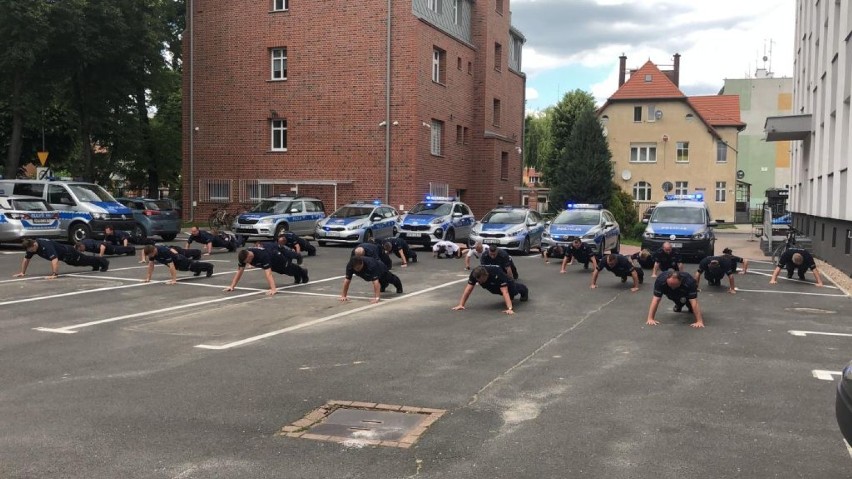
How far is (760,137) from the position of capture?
73.9m

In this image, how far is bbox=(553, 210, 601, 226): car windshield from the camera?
74.3 feet

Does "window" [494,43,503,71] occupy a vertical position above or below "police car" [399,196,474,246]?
above

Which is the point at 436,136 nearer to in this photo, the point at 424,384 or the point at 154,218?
the point at 154,218

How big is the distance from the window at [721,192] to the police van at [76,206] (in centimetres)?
4298

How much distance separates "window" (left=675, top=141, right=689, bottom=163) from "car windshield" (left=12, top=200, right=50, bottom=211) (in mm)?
43795

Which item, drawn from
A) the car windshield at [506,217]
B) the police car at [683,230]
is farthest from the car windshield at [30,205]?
the police car at [683,230]

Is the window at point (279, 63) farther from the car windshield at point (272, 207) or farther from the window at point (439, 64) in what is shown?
the car windshield at point (272, 207)

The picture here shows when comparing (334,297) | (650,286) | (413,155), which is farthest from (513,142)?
(334,297)

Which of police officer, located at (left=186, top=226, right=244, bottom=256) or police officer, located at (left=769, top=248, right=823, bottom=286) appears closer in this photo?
police officer, located at (left=769, top=248, right=823, bottom=286)

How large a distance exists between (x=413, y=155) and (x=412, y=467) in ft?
91.7

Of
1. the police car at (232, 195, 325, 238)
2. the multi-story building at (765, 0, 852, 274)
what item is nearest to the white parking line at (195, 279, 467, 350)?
the multi-story building at (765, 0, 852, 274)

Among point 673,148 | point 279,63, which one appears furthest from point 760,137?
point 279,63

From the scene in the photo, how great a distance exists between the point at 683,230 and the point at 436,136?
1629 centimetres

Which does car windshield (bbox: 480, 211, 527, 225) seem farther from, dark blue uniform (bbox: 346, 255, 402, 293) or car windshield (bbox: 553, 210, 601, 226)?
dark blue uniform (bbox: 346, 255, 402, 293)
